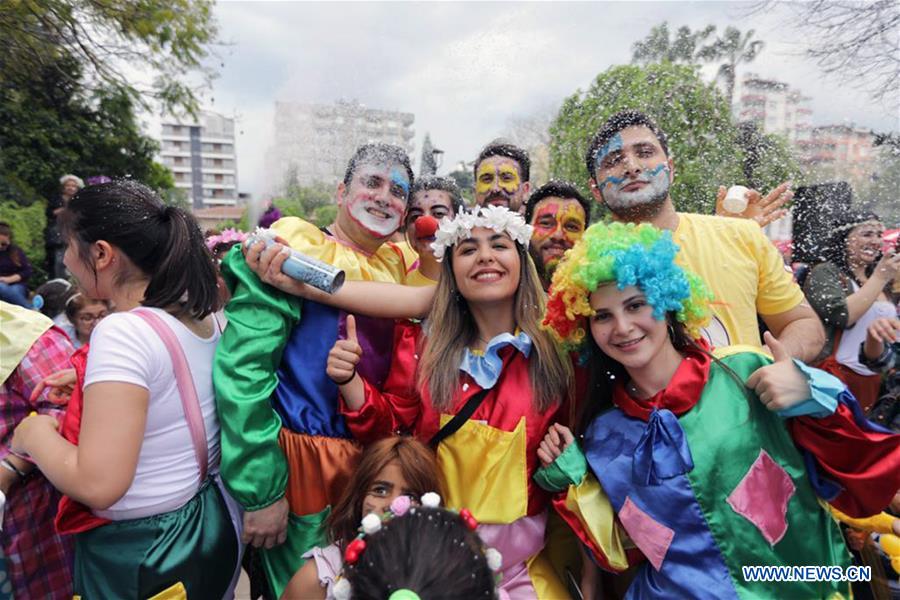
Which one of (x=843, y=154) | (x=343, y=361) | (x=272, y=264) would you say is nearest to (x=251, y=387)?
(x=343, y=361)

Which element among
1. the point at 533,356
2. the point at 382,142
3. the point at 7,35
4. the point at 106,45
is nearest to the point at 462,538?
the point at 533,356

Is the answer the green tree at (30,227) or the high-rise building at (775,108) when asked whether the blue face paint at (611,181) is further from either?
the green tree at (30,227)

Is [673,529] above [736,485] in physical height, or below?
below

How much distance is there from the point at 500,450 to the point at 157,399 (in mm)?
1055

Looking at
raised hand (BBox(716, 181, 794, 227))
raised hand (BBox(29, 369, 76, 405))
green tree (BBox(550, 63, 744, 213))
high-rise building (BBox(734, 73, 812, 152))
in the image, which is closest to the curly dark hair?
raised hand (BBox(29, 369, 76, 405))

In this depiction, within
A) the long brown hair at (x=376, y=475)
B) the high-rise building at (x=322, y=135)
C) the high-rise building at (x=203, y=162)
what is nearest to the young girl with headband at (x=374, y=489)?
the long brown hair at (x=376, y=475)

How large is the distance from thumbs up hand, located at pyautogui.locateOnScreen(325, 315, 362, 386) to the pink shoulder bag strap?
0.42 metres

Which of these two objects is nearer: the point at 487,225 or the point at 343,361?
the point at 343,361

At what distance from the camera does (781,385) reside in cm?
159

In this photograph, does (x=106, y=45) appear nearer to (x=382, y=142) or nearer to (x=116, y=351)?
(x=382, y=142)

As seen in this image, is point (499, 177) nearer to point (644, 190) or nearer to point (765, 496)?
point (644, 190)

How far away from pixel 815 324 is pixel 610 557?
1.37 meters

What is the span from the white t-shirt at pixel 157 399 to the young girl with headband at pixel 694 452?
1103mm

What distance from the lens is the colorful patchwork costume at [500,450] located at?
6.06 feet
